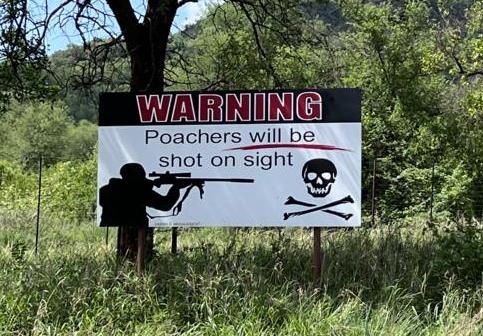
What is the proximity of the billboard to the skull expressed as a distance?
0.03 feet

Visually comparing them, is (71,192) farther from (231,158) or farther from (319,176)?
(319,176)

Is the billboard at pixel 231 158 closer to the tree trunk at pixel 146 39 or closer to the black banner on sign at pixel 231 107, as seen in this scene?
the black banner on sign at pixel 231 107

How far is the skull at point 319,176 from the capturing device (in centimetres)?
636

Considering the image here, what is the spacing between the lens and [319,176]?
6367mm

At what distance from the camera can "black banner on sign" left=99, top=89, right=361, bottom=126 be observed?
6.42m

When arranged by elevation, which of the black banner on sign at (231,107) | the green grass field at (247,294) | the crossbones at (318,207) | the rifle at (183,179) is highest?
the black banner on sign at (231,107)

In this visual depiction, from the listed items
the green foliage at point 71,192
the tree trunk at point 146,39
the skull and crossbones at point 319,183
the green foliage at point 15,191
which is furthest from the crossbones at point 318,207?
the green foliage at point 71,192

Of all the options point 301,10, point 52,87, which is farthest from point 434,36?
point 52,87

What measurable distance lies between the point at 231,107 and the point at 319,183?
1.21 meters

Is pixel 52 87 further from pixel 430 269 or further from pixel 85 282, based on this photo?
pixel 430 269

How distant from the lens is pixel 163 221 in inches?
261

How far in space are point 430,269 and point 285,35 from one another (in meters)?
5.29

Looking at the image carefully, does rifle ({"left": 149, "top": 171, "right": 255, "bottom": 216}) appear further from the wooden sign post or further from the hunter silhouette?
the wooden sign post

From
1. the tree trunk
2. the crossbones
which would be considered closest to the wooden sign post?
the crossbones
